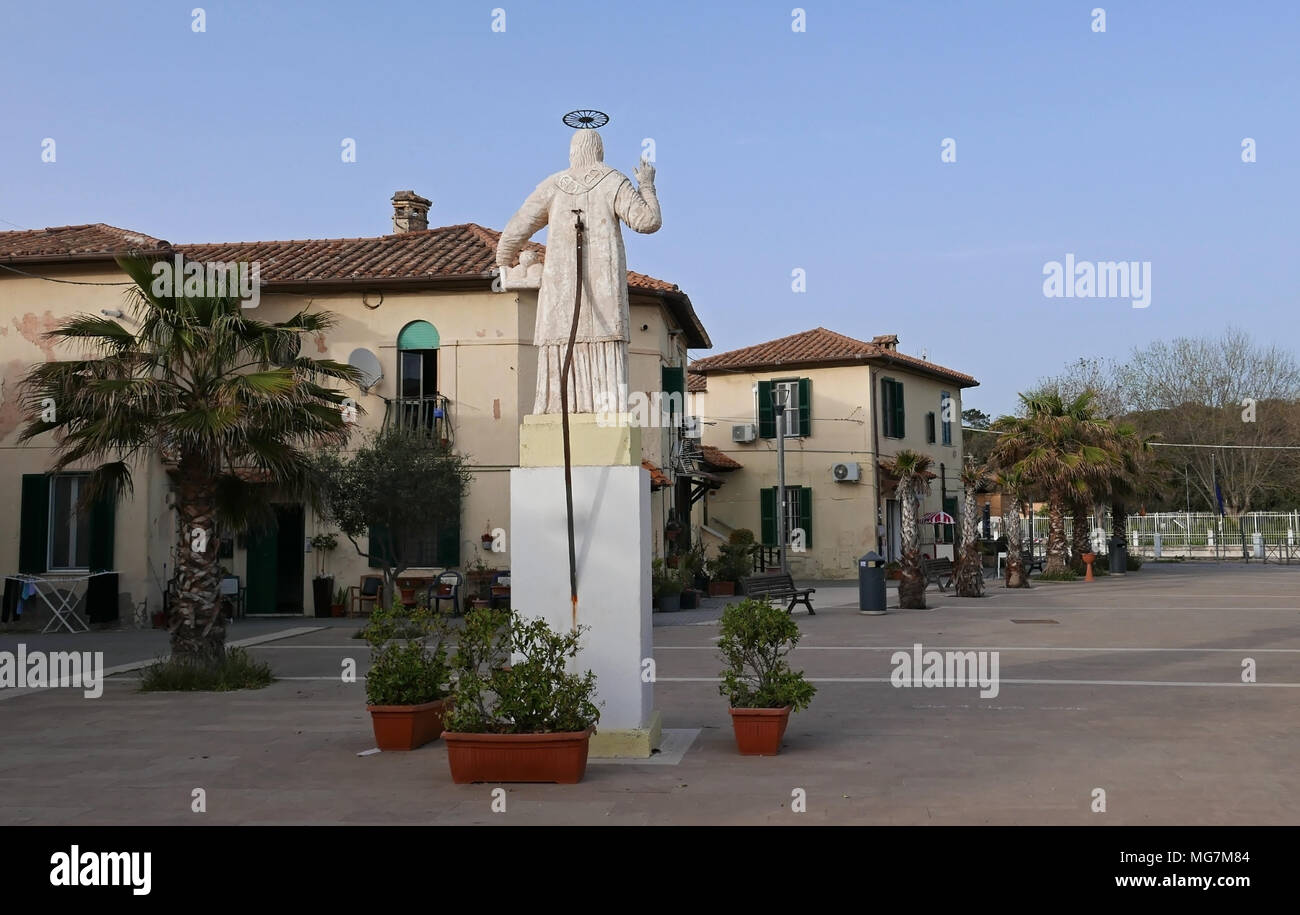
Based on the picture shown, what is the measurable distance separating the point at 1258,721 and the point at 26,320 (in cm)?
2079

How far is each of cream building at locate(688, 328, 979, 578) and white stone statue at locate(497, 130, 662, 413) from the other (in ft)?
84.0

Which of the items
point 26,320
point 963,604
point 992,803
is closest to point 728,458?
point 963,604

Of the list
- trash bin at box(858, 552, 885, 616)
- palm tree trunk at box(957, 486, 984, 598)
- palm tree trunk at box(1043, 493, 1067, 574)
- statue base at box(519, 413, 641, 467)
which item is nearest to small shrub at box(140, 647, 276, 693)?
statue base at box(519, 413, 641, 467)

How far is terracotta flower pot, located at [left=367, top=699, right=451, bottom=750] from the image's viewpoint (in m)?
8.12

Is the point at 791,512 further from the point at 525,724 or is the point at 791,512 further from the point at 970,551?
the point at 525,724

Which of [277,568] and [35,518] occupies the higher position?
[35,518]

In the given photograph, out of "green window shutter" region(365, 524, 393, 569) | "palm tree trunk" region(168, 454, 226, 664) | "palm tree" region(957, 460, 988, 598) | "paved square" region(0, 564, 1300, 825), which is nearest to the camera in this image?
"paved square" region(0, 564, 1300, 825)

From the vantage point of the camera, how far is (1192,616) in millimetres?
18703

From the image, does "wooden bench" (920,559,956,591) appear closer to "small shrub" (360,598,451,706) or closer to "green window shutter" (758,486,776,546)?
"green window shutter" (758,486,776,546)

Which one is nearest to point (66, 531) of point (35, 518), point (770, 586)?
point (35, 518)

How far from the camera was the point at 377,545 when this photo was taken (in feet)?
70.6

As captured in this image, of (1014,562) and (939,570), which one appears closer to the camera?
(939,570)

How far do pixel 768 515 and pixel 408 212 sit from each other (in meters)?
15.0
